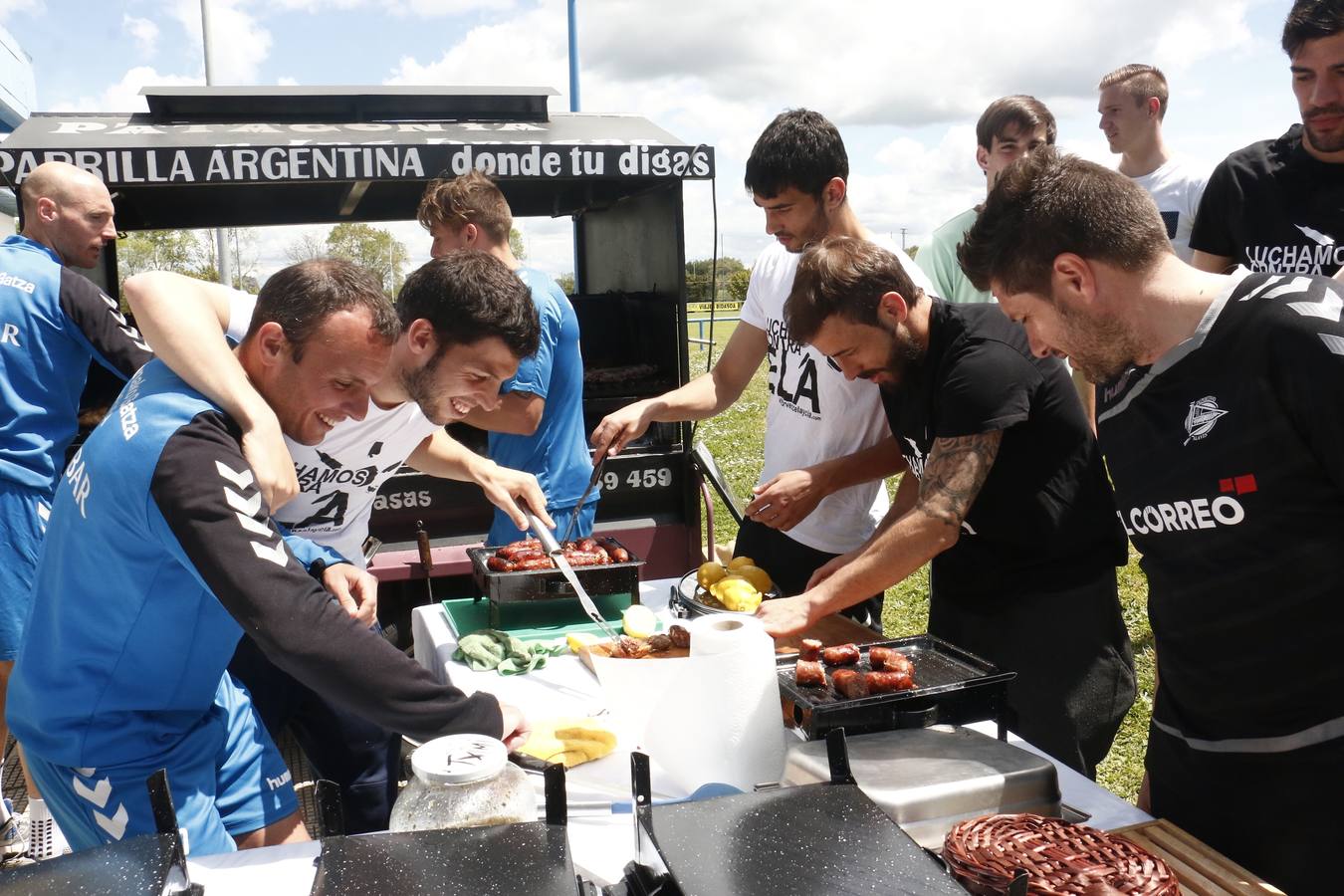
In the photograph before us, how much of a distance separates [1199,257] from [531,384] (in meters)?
2.26

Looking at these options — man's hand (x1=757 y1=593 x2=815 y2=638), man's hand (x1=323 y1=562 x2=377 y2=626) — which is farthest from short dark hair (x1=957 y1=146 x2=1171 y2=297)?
man's hand (x1=323 y1=562 x2=377 y2=626)

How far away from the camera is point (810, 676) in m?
1.96

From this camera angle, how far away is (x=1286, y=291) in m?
1.60

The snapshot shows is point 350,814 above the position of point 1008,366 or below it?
below

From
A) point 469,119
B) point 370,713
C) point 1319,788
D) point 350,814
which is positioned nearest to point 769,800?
point 370,713

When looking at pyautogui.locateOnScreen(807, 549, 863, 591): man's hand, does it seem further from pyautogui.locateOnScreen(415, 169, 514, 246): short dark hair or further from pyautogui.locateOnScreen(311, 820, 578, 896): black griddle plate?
pyautogui.locateOnScreen(415, 169, 514, 246): short dark hair

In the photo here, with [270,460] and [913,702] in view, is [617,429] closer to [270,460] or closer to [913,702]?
[270,460]

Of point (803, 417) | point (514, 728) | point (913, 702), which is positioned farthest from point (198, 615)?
point (803, 417)

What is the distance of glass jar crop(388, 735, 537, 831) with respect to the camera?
138 cm

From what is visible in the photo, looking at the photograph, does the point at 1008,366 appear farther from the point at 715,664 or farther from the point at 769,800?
the point at 769,800

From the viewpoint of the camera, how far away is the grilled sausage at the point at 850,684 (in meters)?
1.85

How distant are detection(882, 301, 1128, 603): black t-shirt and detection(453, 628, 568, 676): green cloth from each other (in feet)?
3.78

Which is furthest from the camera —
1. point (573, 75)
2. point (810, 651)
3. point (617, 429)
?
point (573, 75)

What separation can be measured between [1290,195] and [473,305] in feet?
7.93
